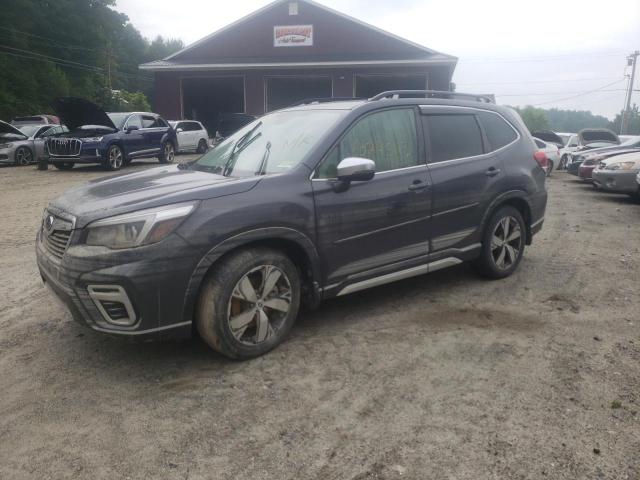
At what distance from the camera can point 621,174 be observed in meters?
11.1

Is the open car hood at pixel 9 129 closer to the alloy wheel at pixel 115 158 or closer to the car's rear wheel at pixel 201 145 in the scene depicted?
the alloy wheel at pixel 115 158

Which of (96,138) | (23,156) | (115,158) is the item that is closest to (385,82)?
(115,158)

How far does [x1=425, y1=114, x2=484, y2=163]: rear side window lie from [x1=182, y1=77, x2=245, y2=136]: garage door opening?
79.0ft

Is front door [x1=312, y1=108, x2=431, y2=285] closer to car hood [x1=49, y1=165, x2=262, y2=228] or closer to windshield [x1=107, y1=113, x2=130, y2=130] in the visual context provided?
car hood [x1=49, y1=165, x2=262, y2=228]

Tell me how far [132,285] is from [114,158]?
13.7m

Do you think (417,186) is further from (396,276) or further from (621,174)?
(621,174)

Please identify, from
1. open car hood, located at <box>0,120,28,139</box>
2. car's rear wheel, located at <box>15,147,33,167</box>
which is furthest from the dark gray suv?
open car hood, located at <box>0,120,28,139</box>

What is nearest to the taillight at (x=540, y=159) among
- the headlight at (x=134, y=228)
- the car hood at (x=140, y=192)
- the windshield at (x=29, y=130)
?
the car hood at (x=140, y=192)

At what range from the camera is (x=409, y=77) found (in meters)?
28.4

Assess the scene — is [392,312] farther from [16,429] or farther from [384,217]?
[16,429]

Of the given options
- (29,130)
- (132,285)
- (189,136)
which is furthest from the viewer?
(189,136)

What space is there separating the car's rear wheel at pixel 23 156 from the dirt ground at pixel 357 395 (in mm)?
15611

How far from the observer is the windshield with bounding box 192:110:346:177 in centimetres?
388

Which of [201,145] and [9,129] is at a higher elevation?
[9,129]
